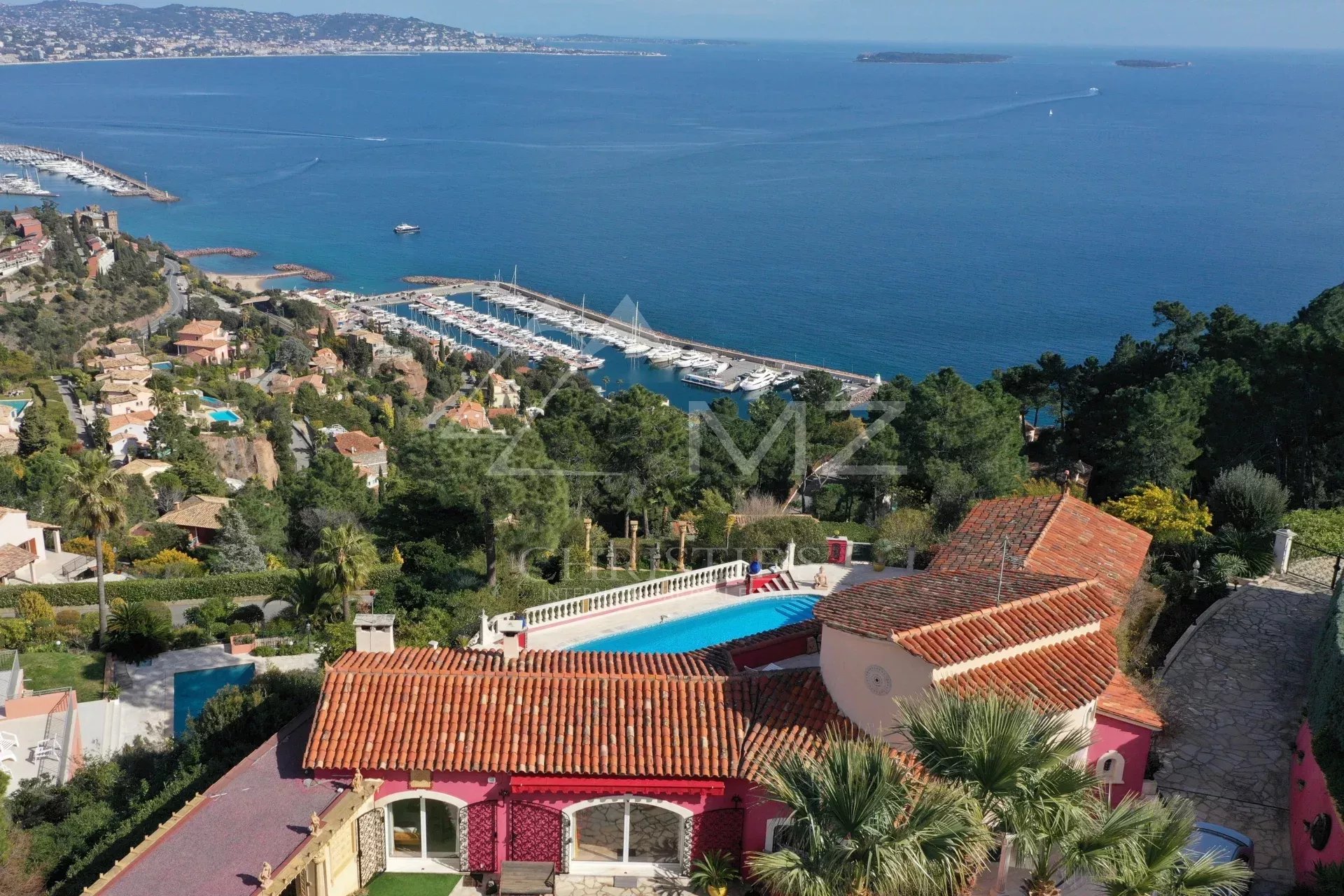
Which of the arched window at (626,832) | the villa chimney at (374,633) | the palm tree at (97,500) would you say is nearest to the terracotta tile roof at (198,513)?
the palm tree at (97,500)

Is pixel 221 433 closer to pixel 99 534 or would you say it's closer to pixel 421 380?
pixel 421 380

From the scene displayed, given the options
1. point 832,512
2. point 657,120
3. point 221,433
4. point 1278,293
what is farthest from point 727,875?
point 657,120

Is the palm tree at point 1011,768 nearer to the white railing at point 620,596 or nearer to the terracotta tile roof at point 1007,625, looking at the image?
the terracotta tile roof at point 1007,625

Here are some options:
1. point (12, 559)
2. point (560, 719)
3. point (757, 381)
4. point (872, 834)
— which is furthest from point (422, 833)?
point (757, 381)

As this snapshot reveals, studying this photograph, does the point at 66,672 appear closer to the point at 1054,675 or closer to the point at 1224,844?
the point at 1054,675

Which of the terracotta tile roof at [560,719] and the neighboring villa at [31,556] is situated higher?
the terracotta tile roof at [560,719]

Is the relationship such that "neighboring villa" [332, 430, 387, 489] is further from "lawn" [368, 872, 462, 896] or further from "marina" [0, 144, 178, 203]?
"marina" [0, 144, 178, 203]
